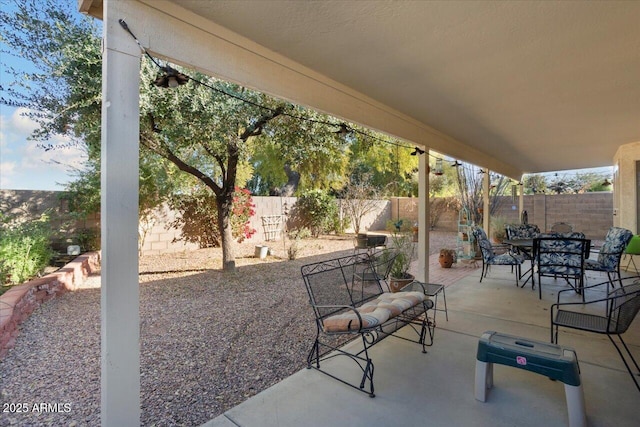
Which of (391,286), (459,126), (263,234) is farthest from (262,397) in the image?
(263,234)

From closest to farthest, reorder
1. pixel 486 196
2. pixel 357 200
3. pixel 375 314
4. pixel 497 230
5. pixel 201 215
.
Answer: pixel 375 314 < pixel 486 196 < pixel 201 215 < pixel 497 230 < pixel 357 200

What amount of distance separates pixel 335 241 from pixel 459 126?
6.68 m

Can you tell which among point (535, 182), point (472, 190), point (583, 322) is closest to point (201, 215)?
point (472, 190)

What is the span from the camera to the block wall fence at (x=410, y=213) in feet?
24.4

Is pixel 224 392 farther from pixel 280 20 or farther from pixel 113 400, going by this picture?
pixel 280 20

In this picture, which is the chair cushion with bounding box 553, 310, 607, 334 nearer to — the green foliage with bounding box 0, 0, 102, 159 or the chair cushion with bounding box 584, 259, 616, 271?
the chair cushion with bounding box 584, 259, 616, 271

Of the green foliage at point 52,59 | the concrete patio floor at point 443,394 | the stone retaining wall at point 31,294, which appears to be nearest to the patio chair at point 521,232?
the concrete patio floor at point 443,394

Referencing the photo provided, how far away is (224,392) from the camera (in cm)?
237

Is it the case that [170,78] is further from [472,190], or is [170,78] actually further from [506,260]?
[472,190]

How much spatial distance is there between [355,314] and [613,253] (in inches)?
166

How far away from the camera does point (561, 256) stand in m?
4.61

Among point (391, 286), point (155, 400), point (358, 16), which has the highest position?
point (358, 16)

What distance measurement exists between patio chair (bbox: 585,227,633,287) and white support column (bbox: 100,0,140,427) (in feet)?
18.1

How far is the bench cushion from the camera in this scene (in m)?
2.34
